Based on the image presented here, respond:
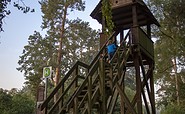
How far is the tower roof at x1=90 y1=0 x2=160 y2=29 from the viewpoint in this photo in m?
10.0

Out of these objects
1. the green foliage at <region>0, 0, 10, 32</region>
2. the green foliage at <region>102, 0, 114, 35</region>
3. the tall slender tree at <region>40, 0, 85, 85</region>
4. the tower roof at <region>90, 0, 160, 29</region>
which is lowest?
the green foliage at <region>102, 0, 114, 35</region>

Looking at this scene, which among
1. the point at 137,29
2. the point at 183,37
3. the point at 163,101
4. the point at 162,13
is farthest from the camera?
the point at 163,101

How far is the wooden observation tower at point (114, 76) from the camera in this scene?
18.4 feet

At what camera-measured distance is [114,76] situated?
292 inches

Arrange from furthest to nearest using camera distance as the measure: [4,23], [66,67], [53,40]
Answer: [66,67]
[53,40]
[4,23]

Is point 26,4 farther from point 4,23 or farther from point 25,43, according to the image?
point 25,43

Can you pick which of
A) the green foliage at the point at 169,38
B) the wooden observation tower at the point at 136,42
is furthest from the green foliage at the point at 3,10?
the green foliage at the point at 169,38

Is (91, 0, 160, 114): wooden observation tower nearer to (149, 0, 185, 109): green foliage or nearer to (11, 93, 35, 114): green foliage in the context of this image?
(149, 0, 185, 109): green foliage

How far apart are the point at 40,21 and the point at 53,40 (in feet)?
9.09

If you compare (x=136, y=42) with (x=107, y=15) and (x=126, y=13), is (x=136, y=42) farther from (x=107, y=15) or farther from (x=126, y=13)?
(x=107, y=15)

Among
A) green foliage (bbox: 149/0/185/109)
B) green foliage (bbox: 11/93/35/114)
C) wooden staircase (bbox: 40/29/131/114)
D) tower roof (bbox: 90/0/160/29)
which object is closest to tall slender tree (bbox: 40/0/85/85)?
green foliage (bbox: 11/93/35/114)

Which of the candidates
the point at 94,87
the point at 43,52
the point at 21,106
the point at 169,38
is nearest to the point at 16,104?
the point at 21,106

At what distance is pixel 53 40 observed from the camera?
963 inches

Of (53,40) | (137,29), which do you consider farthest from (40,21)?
(137,29)
